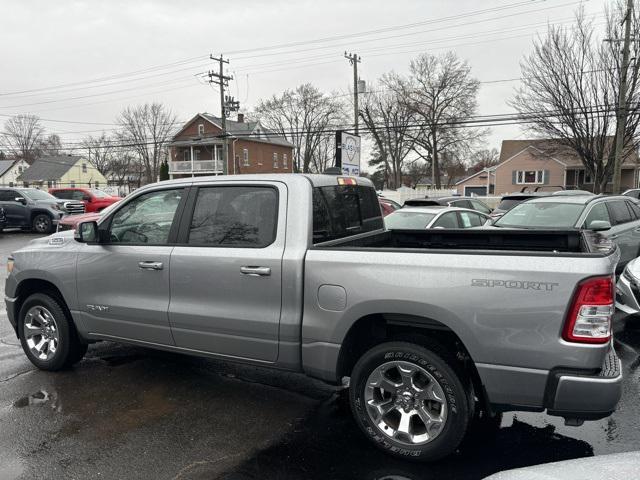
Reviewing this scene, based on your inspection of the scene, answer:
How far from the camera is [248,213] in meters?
3.70

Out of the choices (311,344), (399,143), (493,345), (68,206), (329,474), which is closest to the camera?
(493,345)

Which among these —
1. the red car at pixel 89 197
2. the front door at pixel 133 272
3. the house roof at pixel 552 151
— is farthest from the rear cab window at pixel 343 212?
the house roof at pixel 552 151

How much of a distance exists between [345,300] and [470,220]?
825cm

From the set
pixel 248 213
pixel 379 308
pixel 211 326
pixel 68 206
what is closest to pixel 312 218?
pixel 248 213

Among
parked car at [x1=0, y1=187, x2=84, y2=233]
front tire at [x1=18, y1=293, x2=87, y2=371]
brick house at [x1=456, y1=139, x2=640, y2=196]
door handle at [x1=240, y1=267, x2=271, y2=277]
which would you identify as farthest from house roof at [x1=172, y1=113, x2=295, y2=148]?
door handle at [x1=240, y1=267, x2=271, y2=277]

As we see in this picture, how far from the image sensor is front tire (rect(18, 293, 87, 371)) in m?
4.58

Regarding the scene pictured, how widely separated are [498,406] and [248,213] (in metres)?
2.19

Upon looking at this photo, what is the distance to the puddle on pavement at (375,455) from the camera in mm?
2975

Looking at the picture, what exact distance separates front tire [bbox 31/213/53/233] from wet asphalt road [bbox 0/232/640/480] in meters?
15.5

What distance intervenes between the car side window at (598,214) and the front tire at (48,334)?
7677 millimetres

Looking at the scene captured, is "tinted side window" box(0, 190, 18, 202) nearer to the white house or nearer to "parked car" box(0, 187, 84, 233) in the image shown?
"parked car" box(0, 187, 84, 233)

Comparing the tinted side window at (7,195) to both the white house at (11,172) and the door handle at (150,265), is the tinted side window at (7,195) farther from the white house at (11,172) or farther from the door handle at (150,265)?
the white house at (11,172)

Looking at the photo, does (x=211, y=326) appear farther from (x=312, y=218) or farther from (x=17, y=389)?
(x=17, y=389)

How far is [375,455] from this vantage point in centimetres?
319
